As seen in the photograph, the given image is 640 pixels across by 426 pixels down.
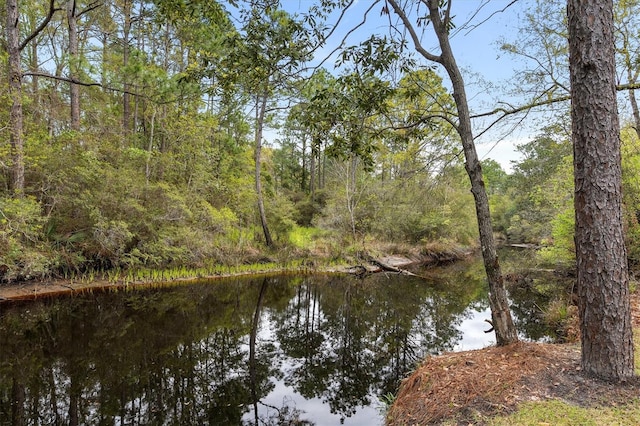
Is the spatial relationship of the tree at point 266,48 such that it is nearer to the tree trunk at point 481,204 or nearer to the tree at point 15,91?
the tree trunk at point 481,204

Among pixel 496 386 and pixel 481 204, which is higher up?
pixel 481 204

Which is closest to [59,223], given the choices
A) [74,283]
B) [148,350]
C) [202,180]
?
[74,283]

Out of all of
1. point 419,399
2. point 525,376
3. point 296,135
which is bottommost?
point 419,399

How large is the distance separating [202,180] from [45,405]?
9.42 meters

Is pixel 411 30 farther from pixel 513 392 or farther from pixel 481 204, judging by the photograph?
pixel 513 392

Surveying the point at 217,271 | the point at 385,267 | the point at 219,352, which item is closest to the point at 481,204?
the point at 219,352

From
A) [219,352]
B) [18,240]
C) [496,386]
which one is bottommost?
[219,352]

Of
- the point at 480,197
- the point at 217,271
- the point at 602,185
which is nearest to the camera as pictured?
the point at 602,185

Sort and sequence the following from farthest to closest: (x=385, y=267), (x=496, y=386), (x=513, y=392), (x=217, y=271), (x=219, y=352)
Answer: (x=385, y=267)
(x=217, y=271)
(x=219, y=352)
(x=496, y=386)
(x=513, y=392)

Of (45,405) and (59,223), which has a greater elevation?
(59,223)

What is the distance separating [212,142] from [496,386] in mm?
14532

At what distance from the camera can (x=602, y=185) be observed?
2.71 meters

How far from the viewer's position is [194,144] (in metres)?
12.9

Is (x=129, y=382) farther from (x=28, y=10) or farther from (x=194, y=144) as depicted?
(x=28, y=10)
